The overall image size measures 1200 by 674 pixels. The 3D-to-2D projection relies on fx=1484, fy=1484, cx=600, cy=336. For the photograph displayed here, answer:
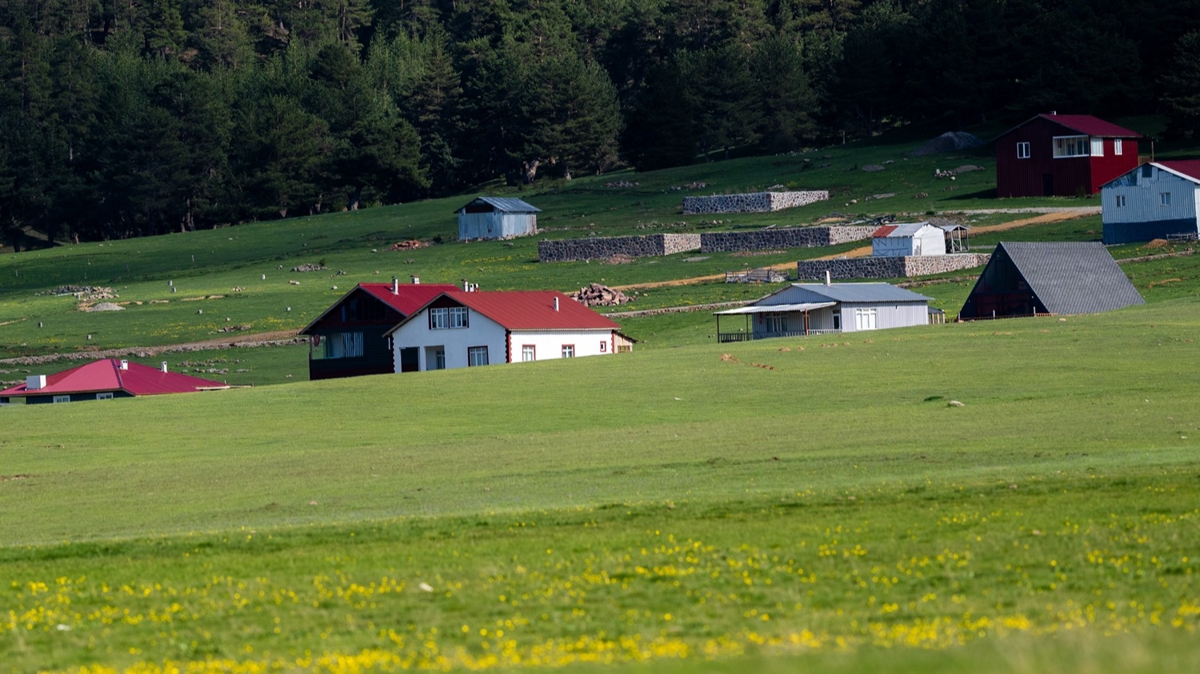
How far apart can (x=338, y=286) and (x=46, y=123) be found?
94.3 m

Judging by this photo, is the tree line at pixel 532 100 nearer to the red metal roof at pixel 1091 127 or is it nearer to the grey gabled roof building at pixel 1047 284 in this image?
the red metal roof at pixel 1091 127

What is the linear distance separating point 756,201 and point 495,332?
59843 mm

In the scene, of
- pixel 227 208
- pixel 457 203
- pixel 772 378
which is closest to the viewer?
pixel 772 378

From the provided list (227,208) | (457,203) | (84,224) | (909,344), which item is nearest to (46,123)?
(84,224)

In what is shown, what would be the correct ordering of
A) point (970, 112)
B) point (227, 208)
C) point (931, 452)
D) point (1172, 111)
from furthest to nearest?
point (227, 208)
point (970, 112)
point (1172, 111)
point (931, 452)

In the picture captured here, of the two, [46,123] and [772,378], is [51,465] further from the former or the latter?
[46,123]

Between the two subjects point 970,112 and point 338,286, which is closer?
point 338,286

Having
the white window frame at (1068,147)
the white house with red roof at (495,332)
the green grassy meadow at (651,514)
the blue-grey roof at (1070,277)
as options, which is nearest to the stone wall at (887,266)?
the blue-grey roof at (1070,277)

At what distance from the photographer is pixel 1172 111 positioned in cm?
11788

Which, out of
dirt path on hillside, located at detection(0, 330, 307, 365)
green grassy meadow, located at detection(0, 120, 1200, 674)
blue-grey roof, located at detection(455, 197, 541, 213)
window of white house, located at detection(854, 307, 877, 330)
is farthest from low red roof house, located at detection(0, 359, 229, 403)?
blue-grey roof, located at detection(455, 197, 541, 213)

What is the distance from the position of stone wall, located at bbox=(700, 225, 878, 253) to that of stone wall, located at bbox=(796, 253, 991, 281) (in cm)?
1131

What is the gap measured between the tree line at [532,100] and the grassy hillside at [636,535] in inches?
3833

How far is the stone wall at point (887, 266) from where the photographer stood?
87.2 m

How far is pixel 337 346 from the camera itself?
2881 inches
